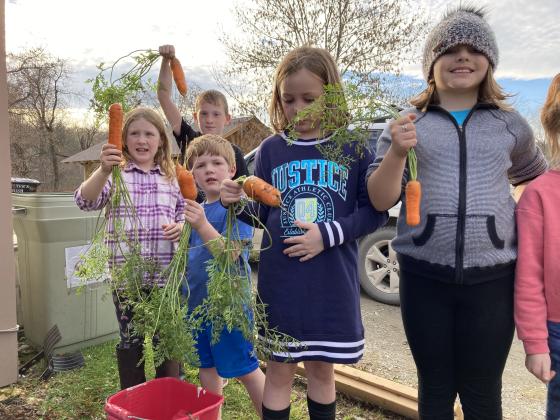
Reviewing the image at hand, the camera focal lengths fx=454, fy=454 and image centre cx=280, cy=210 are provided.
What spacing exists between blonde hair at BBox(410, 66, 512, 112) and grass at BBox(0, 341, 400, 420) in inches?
73.3

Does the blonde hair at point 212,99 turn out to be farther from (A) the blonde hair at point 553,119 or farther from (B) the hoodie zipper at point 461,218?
(A) the blonde hair at point 553,119

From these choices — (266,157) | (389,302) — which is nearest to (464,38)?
(266,157)

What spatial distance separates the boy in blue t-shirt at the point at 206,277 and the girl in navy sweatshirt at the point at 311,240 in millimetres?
234

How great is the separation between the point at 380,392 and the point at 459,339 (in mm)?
1211

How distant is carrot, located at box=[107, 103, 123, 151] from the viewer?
1.88 m

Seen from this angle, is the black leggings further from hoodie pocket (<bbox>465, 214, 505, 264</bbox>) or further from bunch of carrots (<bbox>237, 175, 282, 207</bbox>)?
bunch of carrots (<bbox>237, 175, 282, 207</bbox>)

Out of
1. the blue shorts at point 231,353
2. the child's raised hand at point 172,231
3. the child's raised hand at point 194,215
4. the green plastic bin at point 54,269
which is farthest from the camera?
the green plastic bin at point 54,269

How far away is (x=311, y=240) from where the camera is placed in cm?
179

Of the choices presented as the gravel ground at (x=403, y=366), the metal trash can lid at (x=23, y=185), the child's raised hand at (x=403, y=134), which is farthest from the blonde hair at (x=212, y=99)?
the metal trash can lid at (x=23, y=185)

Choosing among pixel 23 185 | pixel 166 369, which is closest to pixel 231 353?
pixel 166 369

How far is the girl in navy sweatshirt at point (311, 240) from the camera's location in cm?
182

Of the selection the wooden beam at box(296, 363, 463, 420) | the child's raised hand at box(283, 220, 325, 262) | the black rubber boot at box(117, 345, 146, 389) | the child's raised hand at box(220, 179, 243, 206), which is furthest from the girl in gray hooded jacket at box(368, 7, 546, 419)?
the black rubber boot at box(117, 345, 146, 389)

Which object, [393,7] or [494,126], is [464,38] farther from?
[393,7]

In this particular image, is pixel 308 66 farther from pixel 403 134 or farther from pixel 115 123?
pixel 115 123
